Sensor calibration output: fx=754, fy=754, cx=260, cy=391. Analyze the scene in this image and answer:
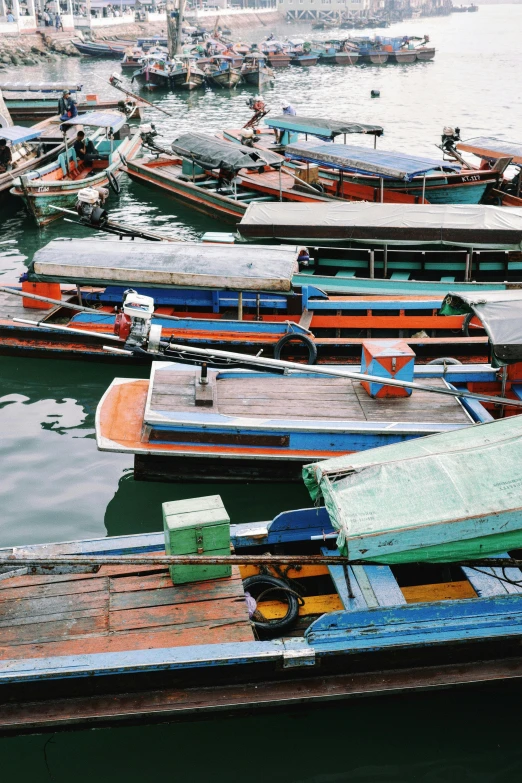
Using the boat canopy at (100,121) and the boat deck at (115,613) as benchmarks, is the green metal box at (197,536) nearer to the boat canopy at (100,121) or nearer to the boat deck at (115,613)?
the boat deck at (115,613)

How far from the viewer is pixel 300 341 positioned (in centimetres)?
1045

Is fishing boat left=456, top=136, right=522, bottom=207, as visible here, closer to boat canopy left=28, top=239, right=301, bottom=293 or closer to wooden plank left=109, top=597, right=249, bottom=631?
boat canopy left=28, top=239, right=301, bottom=293

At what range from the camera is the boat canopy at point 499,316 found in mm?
7543

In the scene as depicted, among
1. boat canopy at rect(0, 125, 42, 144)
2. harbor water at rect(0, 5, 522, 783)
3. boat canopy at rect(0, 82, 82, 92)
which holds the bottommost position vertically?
harbor water at rect(0, 5, 522, 783)

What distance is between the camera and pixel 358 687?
219 inches

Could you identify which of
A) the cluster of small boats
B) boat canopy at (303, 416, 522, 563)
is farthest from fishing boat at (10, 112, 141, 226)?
boat canopy at (303, 416, 522, 563)

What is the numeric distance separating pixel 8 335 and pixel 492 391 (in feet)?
22.6

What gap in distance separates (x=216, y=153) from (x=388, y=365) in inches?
398

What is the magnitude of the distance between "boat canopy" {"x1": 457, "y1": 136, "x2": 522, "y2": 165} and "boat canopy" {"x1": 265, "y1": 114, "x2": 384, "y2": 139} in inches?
83.6

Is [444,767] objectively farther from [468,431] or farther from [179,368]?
[179,368]

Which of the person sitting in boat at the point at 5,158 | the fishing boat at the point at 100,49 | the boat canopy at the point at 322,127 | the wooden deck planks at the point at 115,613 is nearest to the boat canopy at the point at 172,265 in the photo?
the wooden deck planks at the point at 115,613

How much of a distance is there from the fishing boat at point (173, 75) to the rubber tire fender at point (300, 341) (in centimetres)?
3696

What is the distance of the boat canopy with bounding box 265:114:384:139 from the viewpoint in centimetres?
1795

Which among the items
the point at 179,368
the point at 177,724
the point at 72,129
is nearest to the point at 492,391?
the point at 179,368
